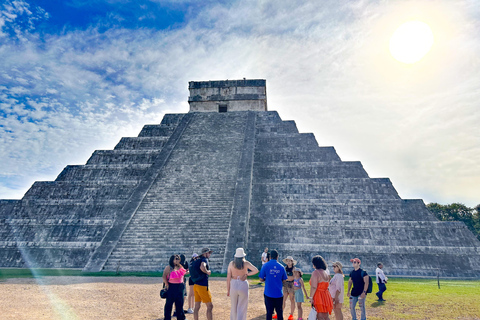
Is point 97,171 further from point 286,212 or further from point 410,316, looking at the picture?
point 410,316

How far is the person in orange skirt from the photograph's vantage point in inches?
182

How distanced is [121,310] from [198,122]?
1933 cm

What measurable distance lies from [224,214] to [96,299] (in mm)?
7678

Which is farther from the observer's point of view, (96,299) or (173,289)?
(96,299)

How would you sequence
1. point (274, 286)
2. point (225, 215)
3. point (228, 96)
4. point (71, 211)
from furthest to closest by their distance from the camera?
point (228, 96) → point (71, 211) → point (225, 215) → point (274, 286)

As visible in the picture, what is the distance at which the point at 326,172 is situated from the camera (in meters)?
17.8

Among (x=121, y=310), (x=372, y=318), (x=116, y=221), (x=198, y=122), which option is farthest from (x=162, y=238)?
(x=198, y=122)

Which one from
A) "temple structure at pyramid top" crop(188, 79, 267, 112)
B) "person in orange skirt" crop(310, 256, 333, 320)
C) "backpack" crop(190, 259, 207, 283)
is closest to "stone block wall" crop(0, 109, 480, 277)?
"backpack" crop(190, 259, 207, 283)

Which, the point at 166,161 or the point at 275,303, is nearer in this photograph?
the point at 275,303

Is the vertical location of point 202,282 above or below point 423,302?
above

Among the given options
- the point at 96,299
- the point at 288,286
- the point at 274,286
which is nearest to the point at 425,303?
the point at 288,286

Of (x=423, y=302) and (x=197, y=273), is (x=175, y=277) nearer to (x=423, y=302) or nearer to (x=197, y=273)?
(x=197, y=273)

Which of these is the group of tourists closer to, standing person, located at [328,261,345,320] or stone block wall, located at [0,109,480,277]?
standing person, located at [328,261,345,320]

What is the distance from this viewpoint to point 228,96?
2895 cm
